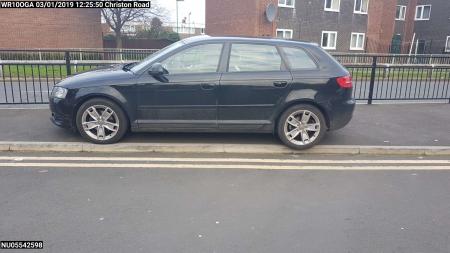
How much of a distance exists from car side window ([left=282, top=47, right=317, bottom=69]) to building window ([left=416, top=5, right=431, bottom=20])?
3515 cm

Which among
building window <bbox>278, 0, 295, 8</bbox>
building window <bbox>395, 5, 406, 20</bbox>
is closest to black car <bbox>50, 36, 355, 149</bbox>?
building window <bbox>278, 0, 295, 8</bbox>

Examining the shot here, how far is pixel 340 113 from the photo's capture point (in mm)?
5629

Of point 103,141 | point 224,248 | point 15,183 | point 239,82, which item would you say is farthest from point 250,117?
point 15,183

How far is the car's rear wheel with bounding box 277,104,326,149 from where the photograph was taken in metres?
5.55

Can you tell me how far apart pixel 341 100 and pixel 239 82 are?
5.31 ft

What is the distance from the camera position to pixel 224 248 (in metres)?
3.08

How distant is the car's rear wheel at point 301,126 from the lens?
18.2 feet

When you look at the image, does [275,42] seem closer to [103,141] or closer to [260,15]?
[103,141]

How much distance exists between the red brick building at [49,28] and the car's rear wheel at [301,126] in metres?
24.7

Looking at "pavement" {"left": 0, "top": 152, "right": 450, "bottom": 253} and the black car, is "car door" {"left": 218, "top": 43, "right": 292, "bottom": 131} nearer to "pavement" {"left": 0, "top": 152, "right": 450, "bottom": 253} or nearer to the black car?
the black car

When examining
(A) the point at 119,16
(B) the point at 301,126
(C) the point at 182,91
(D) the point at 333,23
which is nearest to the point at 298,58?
(B) the point at 301,126

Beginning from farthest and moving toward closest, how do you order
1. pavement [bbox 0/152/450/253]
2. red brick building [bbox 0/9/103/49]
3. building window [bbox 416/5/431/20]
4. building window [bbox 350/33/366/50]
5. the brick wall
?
building window [bbox 416/5/431/20] < building window [bbox 350/33/366/50] < red brick building [bbox 0/9/103/49] < the brick wall < pavement [bbox 0/152/450/253]

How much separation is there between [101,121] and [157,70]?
1.17 meters

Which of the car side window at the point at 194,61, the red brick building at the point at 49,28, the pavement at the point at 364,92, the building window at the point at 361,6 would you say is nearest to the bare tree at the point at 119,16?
the red brick building at the point at 49,28
